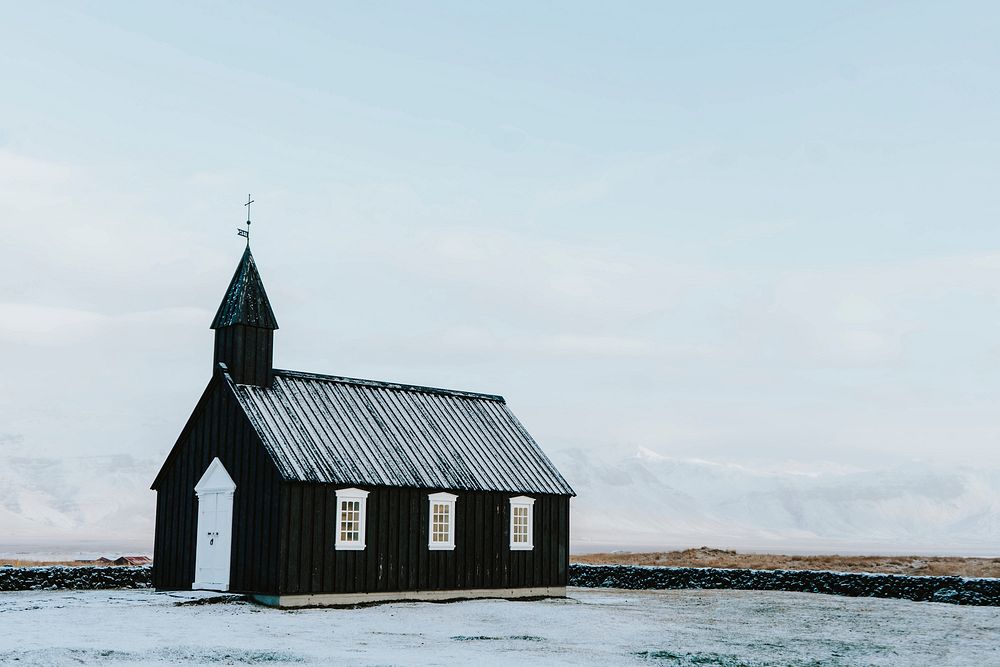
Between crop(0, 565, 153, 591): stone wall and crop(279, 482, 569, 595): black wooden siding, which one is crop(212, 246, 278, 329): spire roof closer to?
crop(279, 482, 569, 595): black wooden siding

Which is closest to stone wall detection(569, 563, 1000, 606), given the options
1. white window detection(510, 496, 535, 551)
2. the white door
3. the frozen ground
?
the frozen ground

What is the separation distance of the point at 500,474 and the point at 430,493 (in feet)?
10.8

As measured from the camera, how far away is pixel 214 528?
111 ft

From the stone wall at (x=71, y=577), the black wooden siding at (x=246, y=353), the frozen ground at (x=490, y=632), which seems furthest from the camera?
the stone wall at (x=71, y=577)

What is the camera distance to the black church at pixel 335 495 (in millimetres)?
32156

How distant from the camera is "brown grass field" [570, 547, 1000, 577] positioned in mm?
46531

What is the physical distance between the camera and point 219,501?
33812mm

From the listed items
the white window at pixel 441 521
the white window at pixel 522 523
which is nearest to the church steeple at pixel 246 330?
the white window at pixel 441 521

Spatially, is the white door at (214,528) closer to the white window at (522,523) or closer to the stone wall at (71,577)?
the stone wall at (71,577)

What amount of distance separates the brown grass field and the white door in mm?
20364

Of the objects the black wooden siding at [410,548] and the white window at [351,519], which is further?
the white window at [351,519]

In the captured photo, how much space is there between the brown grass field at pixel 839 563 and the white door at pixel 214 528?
66.8 ft

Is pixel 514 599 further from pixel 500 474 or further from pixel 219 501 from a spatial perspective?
pixel 219 501

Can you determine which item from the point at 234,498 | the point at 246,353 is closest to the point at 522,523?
the point at 234,498
